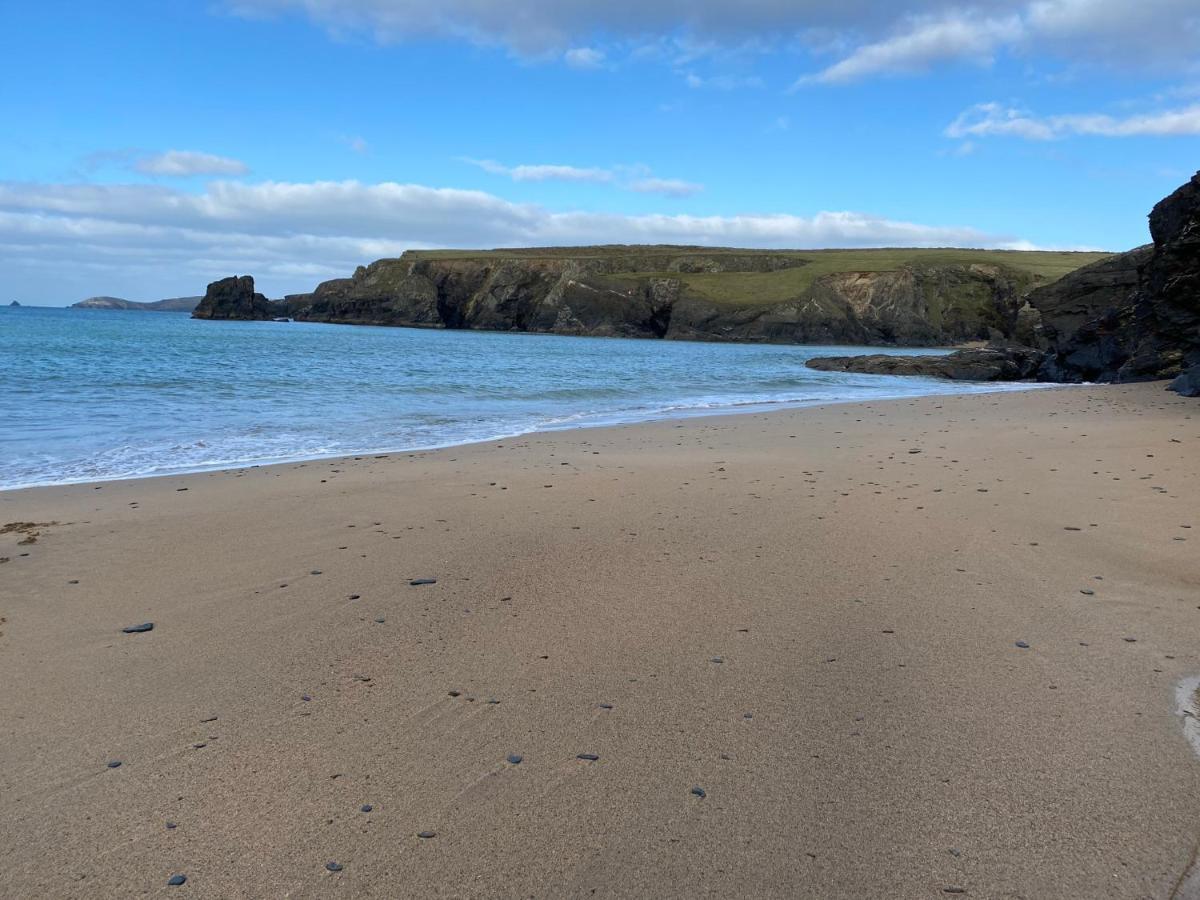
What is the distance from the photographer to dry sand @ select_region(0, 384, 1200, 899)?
106 inches

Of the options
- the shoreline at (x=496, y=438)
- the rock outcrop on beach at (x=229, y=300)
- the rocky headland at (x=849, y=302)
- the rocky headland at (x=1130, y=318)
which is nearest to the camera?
the shoreline at (x=496, y=438)

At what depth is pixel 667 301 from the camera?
9956 cm

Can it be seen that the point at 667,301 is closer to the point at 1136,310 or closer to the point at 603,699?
the point at 1136,310

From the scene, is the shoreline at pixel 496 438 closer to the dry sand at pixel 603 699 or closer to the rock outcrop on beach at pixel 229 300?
the dry sand at pixel 603 699

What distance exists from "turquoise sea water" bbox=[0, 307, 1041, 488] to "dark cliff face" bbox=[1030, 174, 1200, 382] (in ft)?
14.6

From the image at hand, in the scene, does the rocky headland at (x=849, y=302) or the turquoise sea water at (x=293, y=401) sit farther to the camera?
the rocky headland at (x=849, y=302)

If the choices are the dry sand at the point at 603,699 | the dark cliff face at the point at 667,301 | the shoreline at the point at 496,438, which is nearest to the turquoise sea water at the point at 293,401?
the shoreline at the point at 496,438

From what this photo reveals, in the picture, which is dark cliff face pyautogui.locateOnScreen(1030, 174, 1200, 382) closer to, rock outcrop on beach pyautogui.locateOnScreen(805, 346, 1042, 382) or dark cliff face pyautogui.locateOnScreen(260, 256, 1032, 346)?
rock outcrop on beach pyautogui.locateOnScreen(805, 346, 1042, 382)

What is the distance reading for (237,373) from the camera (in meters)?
28.0

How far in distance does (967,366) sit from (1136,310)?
41.0 ft

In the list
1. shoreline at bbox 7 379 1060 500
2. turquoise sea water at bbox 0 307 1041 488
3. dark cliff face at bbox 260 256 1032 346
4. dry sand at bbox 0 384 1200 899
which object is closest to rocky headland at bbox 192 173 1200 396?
dark cliff face at bbox 260 256 1032 346

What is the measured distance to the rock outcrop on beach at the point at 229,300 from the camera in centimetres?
14325

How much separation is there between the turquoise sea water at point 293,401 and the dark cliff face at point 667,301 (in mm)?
53449

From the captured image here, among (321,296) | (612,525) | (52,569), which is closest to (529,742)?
(612,525)
